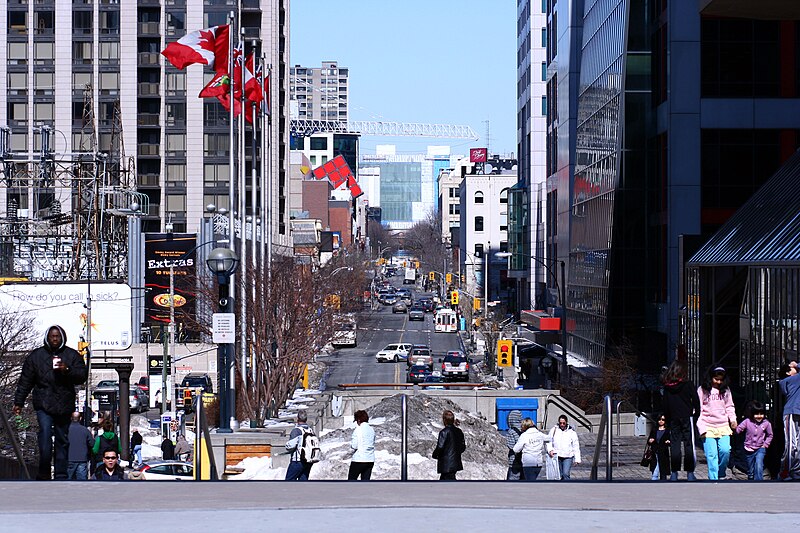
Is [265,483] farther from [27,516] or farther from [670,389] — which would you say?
[670,389]

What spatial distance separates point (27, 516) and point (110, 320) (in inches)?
2128

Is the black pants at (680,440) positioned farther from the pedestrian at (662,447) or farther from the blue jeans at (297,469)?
the blue jeans at (297,469)

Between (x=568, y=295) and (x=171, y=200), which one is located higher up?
(x=171, y=200)

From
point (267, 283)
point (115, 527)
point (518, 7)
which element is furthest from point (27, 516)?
point (518, 7)

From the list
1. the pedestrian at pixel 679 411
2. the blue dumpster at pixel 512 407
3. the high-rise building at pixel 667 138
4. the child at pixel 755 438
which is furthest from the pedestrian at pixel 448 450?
the blue dumpster at pixel 512 407

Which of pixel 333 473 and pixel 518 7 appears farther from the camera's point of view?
pixel 518 7

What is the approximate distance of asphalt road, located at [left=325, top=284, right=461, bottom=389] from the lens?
75.2 m

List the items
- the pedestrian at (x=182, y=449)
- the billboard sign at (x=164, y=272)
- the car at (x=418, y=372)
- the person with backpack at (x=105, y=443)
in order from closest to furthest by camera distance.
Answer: the person with backpack at (x=105, y=443), the pedestrian at (x=182, y=449), the car at (x=418, y=372), the billboard sign at (x=164, y=272)

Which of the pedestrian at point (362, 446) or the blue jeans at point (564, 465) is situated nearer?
the pedestrian at point (362, 446)

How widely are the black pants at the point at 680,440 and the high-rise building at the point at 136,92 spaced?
74.1m

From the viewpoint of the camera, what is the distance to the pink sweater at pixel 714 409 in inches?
613

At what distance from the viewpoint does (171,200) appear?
9088 cm

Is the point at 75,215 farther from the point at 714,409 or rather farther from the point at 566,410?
the point at 714,409

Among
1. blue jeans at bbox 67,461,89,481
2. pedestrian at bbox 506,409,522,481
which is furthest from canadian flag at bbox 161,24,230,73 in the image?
blue jeans at bbox 67,461,89,481
